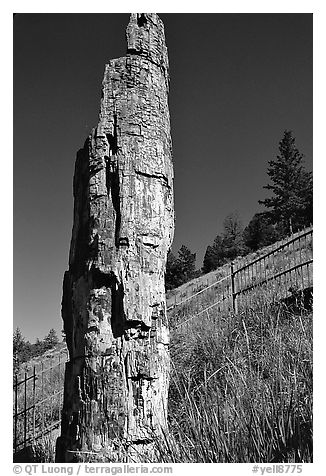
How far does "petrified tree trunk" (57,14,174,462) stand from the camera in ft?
8.73

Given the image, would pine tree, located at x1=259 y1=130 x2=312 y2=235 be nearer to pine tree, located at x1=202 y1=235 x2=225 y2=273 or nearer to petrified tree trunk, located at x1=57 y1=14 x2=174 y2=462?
pine tree, located at x1=202 y1=235 x2=225 y2=273

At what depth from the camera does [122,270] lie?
109 inches

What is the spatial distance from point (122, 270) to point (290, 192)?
53.3 feet

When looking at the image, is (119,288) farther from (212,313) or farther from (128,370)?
(212,313)

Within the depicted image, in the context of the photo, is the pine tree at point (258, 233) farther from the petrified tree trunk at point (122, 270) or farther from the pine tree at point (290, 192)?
the petrified tree trunk at point (122, 270)

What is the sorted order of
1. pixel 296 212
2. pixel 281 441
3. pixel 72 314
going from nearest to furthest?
1. pixel 281 441
2. pixel 72 314
3. pixel 296 212

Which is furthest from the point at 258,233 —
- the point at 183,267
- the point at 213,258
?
the point at 183,267

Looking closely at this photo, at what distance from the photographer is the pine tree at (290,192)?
17.5 m

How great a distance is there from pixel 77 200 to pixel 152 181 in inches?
21.8

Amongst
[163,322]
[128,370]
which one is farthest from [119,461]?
[163,322]

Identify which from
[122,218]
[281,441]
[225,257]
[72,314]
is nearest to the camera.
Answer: [281,441]

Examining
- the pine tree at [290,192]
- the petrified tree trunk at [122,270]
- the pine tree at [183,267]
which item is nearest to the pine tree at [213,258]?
Result: the pine tree at [183,267]

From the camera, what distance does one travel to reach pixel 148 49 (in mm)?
3188

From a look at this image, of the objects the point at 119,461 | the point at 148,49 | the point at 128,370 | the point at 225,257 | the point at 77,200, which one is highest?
the point at 225,257
